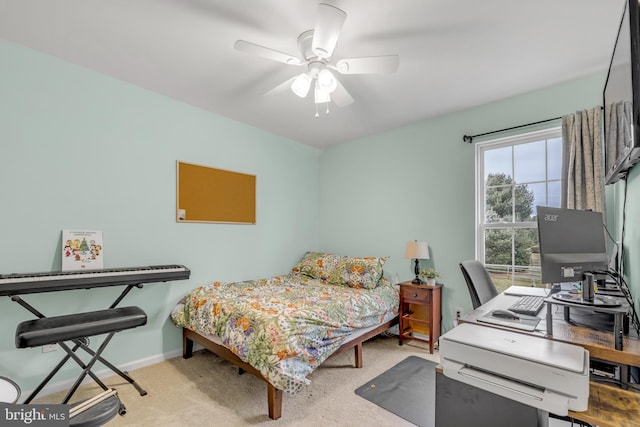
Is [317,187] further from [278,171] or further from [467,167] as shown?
[467,167]

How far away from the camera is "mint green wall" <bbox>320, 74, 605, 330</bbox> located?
2.88 meters

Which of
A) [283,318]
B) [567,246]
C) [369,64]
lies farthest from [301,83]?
[567,246]

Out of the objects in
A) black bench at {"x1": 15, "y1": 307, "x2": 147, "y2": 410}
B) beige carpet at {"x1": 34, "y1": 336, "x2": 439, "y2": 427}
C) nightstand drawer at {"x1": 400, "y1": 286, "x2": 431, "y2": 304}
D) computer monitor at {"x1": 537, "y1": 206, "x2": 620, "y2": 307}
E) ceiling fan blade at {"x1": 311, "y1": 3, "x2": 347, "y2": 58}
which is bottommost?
beige carpet at {"x1": 34, "y1": 336, "x2": 439, "y2": 427}

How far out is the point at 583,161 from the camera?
8.08 feet

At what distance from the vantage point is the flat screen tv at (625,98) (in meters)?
1.12

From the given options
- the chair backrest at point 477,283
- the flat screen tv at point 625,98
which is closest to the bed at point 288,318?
the chair backrest at point 477,283

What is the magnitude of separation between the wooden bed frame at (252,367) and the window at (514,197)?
4.25 ft

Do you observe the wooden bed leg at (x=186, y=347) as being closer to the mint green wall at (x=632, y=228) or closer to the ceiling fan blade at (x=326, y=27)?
the ceiling fan blade at (x=326, y=27)

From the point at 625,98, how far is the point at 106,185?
11.6ft

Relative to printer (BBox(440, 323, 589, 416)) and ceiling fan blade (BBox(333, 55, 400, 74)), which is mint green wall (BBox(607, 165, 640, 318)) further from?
ceiling fan blade (BBox(333, 55, 400, 74))

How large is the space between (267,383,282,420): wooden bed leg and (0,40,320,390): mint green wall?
4.86 feet

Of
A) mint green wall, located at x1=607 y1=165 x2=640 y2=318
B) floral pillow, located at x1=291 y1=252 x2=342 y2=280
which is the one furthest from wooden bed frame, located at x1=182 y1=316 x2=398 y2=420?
mint green wall, located at x1=607 y1=165 x2=640 y2=318

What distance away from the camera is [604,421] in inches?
36.3

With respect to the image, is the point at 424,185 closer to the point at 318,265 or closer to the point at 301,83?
the point at 318,265
